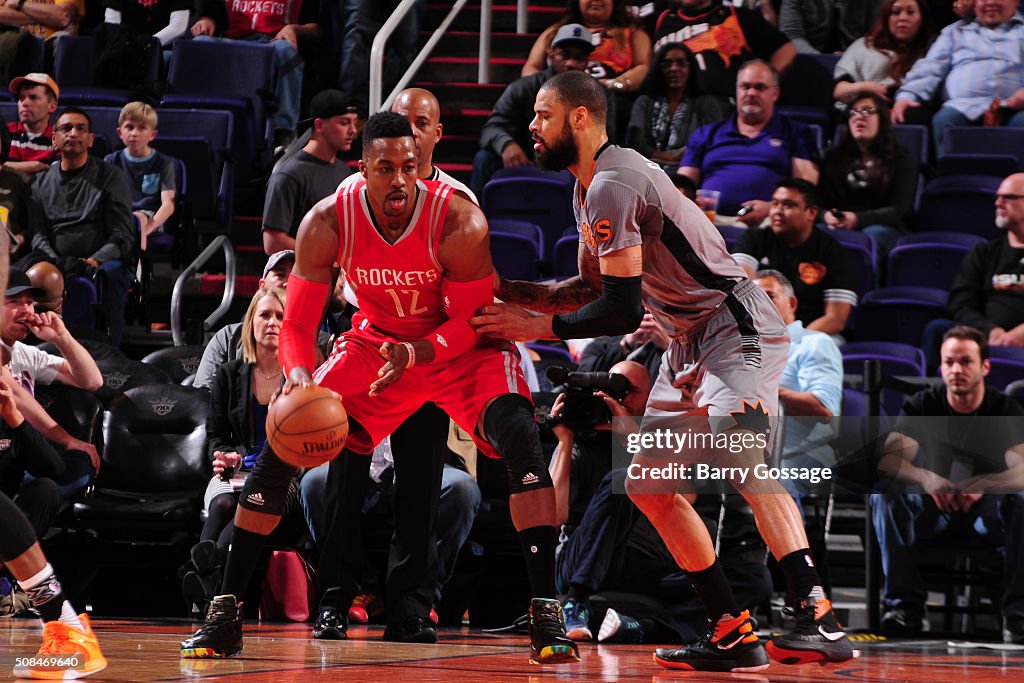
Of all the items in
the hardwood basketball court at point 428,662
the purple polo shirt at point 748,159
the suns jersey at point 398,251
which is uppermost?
the purple polo shirt at point 748,159

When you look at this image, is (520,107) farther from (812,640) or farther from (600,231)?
(812,640)

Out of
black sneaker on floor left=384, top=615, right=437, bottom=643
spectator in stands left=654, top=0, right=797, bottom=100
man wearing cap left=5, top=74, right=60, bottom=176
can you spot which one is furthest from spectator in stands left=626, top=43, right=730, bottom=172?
black sneaker on floor left=384, top=615, right=437, bottom=643

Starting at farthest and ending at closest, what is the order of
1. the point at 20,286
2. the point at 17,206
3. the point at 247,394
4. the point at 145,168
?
the point at 145,168
the point at 17,206
the point at 20,286
the point at 247,394

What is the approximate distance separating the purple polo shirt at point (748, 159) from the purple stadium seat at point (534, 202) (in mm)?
864

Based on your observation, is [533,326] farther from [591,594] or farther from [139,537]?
[139,537]

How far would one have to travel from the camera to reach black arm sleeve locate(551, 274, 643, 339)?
3.84 metres

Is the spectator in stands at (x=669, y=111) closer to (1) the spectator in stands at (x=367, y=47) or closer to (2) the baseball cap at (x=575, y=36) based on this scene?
(2) the baseball cap at (x=575, y=36)

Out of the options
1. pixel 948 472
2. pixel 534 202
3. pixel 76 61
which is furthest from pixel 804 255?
pixel 76 61

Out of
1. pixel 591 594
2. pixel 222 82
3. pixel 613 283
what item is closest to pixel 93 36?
pixel 222 82

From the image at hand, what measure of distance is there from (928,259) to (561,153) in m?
4.07

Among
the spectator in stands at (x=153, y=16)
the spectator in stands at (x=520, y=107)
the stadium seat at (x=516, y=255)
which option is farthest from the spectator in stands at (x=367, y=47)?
the stadium seat at (x=516, y=255)

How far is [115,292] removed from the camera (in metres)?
7.67

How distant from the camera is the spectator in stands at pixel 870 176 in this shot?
7.91 meters

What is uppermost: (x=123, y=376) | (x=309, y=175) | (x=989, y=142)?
(x=989, y=142)
